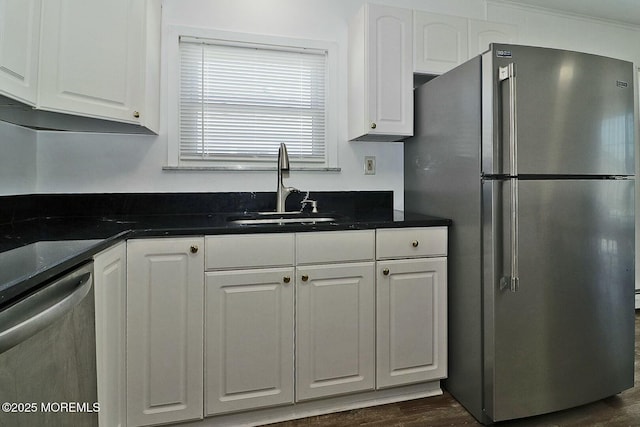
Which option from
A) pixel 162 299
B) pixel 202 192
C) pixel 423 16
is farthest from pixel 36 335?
pixel 423 16

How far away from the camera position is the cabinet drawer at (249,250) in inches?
60.6

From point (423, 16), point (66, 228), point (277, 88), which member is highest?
point (423, 16)

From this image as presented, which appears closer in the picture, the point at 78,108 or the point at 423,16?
the point at 78,108

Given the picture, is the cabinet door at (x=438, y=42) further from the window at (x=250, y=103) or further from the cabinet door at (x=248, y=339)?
the cabinet door at (x=248, y=339)

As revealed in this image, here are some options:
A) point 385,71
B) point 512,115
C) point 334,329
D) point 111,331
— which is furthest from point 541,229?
point 111,331

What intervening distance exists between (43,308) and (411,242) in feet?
4.82

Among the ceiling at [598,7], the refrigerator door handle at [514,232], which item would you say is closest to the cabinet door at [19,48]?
the refrigerator door handle at [514,232]

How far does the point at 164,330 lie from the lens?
4.92 feet

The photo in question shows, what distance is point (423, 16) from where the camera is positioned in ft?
6.89

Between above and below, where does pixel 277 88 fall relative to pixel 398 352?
above

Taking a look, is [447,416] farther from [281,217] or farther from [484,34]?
[484,34]

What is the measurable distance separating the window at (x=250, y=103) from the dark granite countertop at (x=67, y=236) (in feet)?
1.27

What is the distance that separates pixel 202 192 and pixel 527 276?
1.77m

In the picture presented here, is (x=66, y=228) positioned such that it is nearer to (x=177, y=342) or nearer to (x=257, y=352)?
(x=177, y=342)
